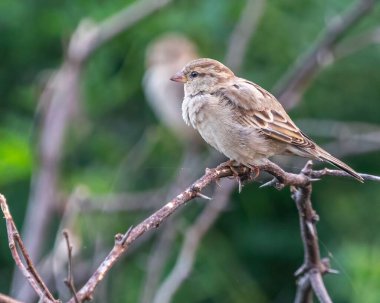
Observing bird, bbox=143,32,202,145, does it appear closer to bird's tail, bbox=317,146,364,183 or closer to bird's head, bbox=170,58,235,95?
bird's head, bbox=170,58,235,95

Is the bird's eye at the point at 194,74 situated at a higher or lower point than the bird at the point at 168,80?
lower

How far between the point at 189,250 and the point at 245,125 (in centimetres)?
184

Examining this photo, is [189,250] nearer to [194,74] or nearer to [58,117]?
[194,74]

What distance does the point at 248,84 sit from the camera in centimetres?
379

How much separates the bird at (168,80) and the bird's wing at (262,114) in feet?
15.7

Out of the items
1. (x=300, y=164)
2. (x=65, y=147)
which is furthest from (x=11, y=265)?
(x=300, y=164)

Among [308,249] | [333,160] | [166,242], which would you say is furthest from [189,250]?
[308,249]

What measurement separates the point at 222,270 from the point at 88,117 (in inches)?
78.3

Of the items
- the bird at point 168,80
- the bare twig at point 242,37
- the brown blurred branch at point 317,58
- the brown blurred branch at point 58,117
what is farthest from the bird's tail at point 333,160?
the bird at point 168,80

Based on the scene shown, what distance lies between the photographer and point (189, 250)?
5.25m

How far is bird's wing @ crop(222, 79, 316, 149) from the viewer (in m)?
3.53

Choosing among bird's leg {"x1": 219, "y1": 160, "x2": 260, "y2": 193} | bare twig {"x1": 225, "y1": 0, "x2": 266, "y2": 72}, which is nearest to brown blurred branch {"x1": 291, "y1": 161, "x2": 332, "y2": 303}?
bird's leg {"x1": 219, "y1": 160, "x2": 260, "y2": 193}

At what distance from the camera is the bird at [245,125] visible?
3.47 meters

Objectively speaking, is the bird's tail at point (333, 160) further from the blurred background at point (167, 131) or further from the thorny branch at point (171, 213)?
the blurred background at point (167, 131)
